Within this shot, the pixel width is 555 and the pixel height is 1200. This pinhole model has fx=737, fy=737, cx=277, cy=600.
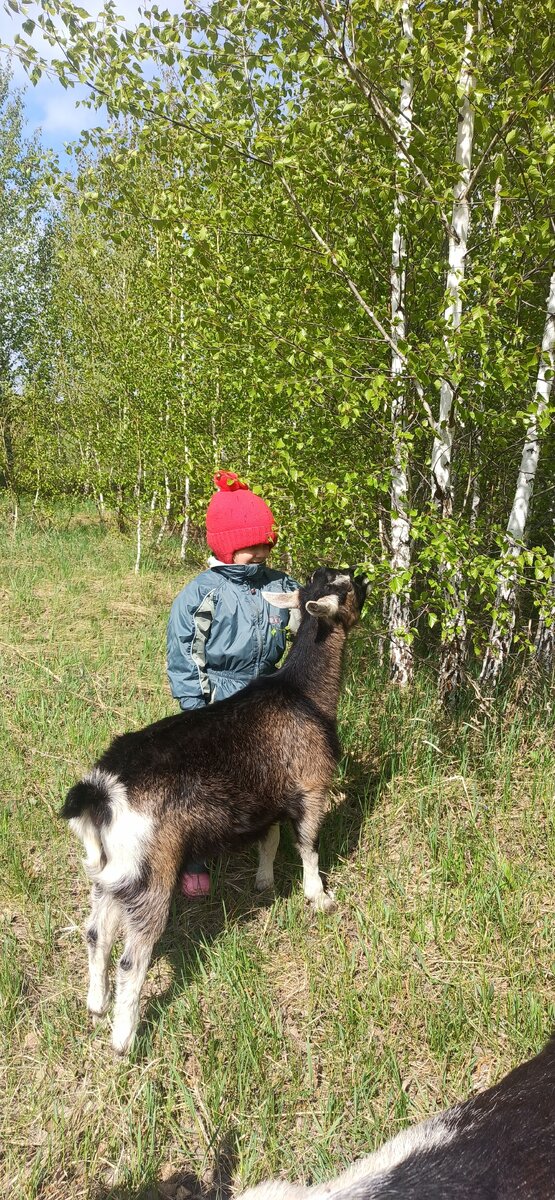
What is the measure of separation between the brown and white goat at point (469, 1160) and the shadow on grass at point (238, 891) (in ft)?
5.68

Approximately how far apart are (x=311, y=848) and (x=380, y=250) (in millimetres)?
4774

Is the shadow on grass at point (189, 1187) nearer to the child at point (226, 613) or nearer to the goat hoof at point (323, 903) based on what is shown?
the goat hoof at point (323, 903)

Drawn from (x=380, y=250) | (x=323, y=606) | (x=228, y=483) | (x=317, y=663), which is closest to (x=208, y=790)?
(x=317, y=663)

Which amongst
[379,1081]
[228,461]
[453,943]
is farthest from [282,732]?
[228,461]

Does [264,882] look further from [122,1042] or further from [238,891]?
[122,1042]

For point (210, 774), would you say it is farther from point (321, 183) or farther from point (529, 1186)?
point (321, 183)

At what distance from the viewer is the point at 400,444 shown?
4719mm

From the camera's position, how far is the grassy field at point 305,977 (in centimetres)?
277

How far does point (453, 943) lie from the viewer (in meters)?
3.61

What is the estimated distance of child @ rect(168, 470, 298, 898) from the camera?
13.9 ft

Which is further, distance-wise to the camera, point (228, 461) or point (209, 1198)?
point (228, 461)

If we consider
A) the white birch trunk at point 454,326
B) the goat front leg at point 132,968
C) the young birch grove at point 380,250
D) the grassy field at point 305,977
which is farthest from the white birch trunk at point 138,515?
the goat front leg at point 132,968

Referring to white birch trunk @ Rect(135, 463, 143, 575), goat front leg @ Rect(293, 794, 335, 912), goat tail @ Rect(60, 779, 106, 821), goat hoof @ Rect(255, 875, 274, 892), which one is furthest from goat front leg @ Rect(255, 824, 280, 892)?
white birch trunk @ Rect(135, 463, 143, 575)

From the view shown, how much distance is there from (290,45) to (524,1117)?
5.38m
